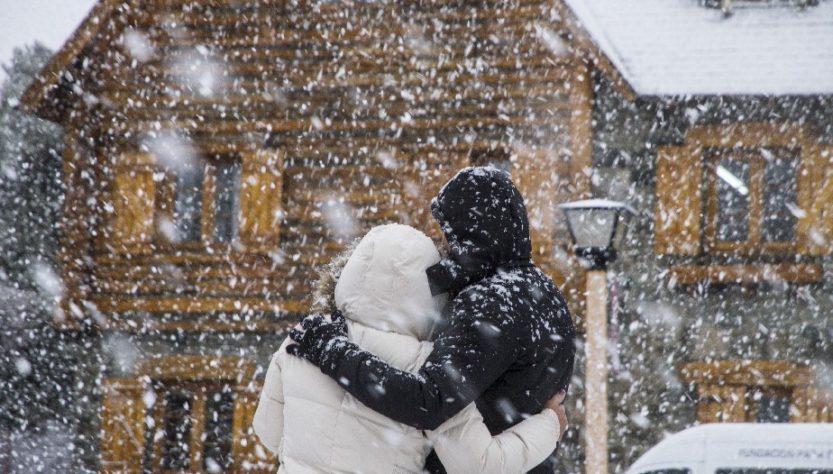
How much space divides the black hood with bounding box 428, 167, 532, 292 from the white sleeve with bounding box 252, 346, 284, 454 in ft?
1.88

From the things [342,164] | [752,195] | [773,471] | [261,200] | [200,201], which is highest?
[200,201]

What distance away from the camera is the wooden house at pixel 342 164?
9.43m

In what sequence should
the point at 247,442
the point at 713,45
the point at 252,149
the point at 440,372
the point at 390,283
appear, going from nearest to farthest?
1. the point at 440,372
2. the point at 390,283
3. the point at 247,442
4. the point at 252,149
5. the point at 713,45

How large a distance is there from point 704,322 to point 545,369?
7508 mm

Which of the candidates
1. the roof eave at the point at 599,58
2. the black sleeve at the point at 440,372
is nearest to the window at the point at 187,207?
the roof eave at the point at 599,58

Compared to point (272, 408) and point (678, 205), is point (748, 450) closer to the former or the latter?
point (678, 205)

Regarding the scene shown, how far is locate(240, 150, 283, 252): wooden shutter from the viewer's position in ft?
32.2

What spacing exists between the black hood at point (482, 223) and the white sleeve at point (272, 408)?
573 mm

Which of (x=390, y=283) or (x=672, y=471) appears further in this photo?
(x=672, y=471)

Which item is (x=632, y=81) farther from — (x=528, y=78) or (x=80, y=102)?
(x=80, y=102)

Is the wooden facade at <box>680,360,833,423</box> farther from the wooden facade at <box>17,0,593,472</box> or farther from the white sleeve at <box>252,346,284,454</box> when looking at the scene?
the white sleeve at <box>252,346,284,454</box>

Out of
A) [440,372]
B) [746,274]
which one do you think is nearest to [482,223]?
[440,372]

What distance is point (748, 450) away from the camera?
242 inches

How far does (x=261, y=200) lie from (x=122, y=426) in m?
3.04
